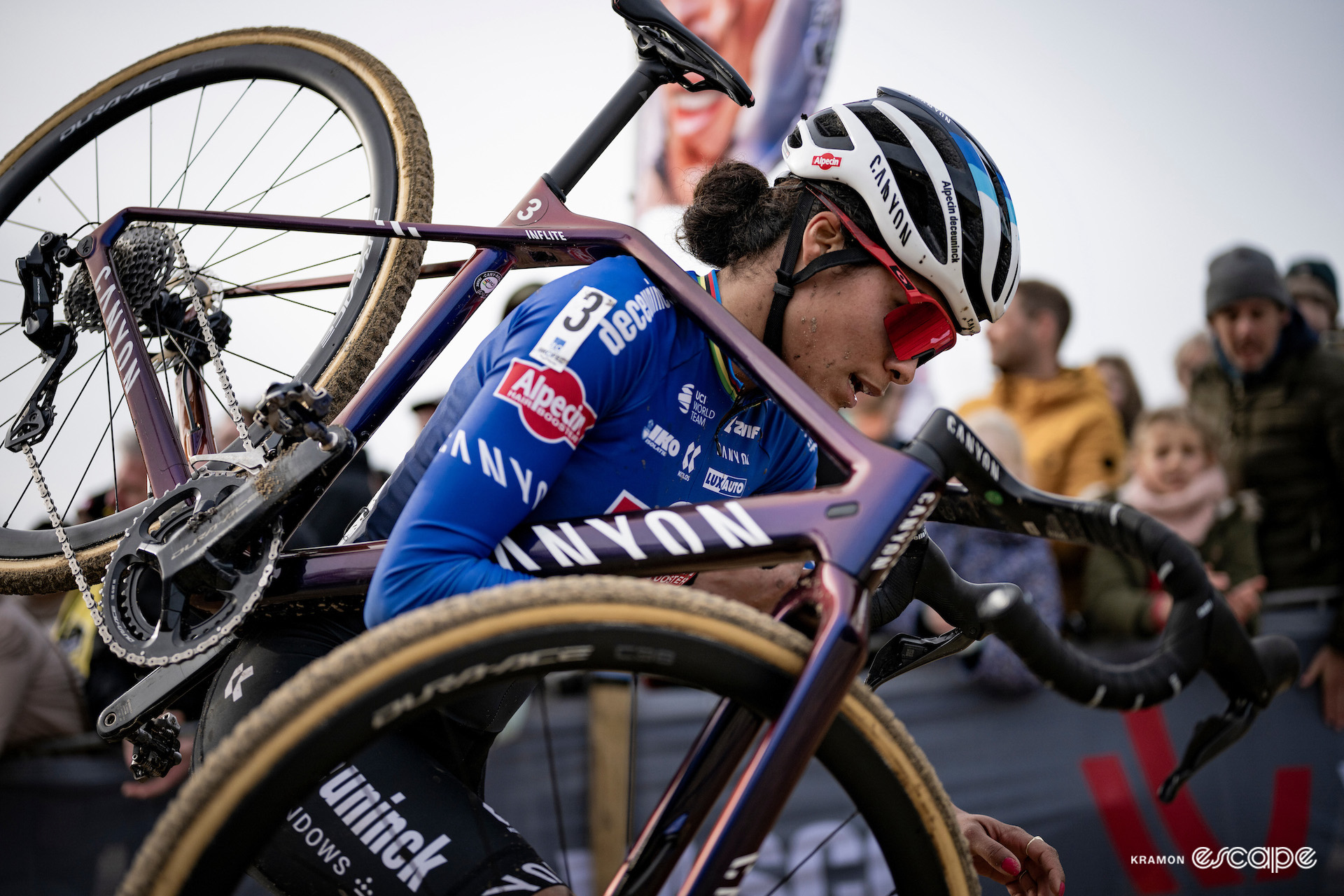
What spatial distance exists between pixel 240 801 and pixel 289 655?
625mm

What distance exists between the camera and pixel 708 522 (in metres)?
1.47

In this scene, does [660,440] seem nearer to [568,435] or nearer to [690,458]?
[690,458]

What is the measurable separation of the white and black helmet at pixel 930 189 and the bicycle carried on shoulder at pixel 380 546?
0.40 meters

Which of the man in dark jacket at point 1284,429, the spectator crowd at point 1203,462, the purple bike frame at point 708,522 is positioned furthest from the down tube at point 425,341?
the man in dark jacket at point 1284,429

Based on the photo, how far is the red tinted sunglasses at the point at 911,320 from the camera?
6.01 ft

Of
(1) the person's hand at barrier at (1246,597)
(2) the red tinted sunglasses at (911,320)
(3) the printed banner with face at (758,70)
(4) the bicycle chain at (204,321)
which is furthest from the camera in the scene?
(3) the printed banner with face at (758,70)

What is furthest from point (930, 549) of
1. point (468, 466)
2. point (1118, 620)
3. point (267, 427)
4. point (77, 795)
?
point (77, 795)

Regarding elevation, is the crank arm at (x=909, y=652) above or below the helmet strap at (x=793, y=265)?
below

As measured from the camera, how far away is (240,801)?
1128mm

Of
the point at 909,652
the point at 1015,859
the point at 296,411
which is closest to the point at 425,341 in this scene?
the point at 296,411

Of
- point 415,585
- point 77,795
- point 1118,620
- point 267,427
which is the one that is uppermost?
point 267,427

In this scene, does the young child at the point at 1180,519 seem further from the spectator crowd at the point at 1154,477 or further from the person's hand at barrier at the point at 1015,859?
the person's hand at barrier at the point at 1015,859

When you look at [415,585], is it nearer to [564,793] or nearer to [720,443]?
[720,443]

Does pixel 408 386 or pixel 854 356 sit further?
pixel 408 386
